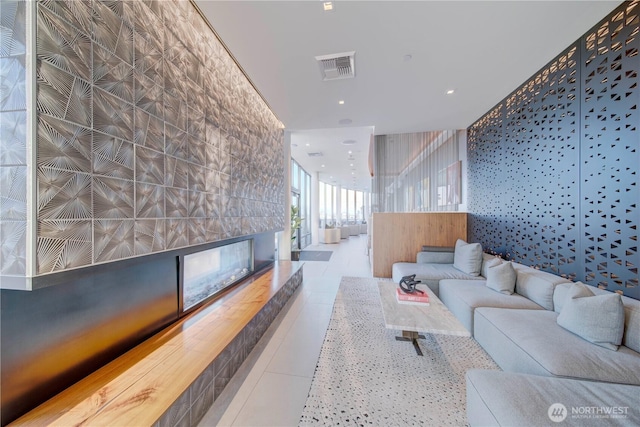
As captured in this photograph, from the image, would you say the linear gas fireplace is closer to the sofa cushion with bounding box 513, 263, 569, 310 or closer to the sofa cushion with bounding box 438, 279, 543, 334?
the sofa cushion with bounding box 438, 279, 543, 334

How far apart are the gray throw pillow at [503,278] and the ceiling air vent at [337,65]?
10.3 feet

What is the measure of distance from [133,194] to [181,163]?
53 centimetres

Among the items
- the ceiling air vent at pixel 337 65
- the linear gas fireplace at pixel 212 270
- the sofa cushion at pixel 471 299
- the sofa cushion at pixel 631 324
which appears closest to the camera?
the sofa cushion at pixel 631 324

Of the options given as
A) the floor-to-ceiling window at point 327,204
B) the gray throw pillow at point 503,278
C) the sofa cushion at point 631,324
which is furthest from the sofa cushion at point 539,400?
the floor-to-ceiling window at point 327,204

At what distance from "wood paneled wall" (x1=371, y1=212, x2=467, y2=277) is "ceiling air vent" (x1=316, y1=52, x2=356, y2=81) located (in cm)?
293

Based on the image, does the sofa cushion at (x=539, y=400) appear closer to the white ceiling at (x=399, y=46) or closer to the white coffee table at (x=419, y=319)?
the white coffee table at (x=419, y=319)

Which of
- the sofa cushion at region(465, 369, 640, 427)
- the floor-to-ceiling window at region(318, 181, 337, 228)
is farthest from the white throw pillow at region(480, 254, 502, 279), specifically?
the floor-to-ceiling window at region(318, 181, 337, 228)

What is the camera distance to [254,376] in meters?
1.87

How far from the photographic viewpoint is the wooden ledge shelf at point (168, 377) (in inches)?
42.1

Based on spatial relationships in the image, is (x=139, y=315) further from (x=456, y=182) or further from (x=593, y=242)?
(x=456, y=182)

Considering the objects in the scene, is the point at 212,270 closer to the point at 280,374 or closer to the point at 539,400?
the point at 280,374

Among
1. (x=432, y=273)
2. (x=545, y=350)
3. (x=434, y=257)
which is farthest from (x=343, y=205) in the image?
(x=545, y=350)

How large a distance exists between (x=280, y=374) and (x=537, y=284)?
2889 millimetres

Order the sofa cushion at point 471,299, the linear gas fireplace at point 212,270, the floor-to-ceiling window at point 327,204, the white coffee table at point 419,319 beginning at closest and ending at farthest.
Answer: the white coffee table at point 419,319, the linear gas fireplace at point 212,270, the sofa cushion at point 471,299, the floor-to-ceiling window at point 327,204
